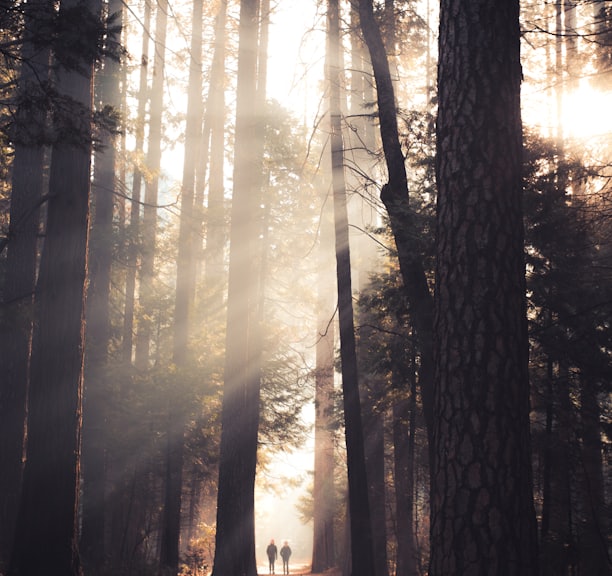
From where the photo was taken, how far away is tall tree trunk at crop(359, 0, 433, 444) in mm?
9320

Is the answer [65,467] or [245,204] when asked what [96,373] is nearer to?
[245,204]

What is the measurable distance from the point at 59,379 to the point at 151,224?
13504 mm

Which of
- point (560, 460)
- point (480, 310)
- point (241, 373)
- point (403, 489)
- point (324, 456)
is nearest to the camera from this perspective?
point (480, 310)

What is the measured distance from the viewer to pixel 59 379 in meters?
8.63

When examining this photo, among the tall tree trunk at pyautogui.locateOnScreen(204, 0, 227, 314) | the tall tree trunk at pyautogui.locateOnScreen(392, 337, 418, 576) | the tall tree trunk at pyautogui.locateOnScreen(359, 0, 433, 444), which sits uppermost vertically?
the tall tree trunk at pyautogui.locateOnScreen(204, 0, 227, 314)

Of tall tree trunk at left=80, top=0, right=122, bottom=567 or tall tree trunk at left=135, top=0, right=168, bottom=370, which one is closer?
tall tree trunk at left=80, top=0, right=122, bottom=567

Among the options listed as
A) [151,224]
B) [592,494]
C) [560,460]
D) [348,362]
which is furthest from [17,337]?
[592,494]

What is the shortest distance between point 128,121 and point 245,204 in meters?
4.68

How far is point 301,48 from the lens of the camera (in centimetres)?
1201

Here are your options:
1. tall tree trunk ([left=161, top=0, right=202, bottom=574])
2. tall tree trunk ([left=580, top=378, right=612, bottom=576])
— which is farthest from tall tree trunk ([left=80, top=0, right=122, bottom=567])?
tall tree trunk ([left=580, top=378, right=612, bottom=576])

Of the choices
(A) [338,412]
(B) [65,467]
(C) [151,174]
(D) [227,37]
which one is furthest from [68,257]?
(D) [227,37]

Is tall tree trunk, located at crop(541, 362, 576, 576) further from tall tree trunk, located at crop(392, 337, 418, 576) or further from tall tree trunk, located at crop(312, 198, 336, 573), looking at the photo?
tall tree trunk, located at crop(312, 198, 336, 573)

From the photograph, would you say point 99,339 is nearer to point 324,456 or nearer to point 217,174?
point 217,174

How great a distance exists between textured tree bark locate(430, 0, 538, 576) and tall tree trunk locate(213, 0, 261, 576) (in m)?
8.05
